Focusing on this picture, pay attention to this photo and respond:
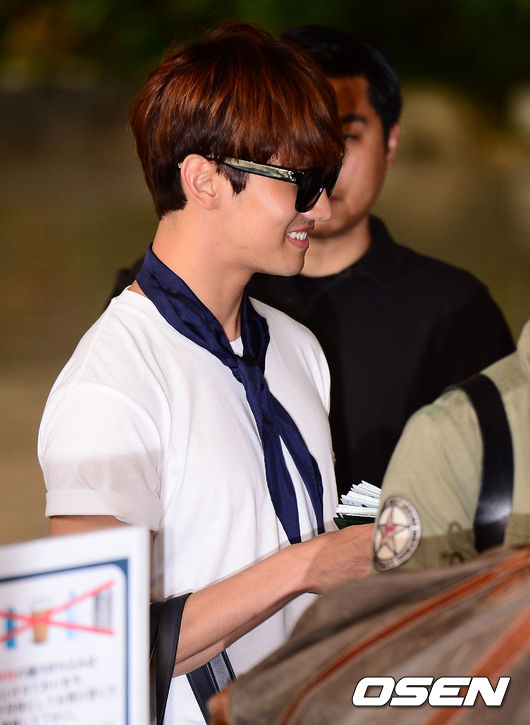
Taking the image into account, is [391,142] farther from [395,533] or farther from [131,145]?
[131,145]

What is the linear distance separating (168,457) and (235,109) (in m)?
0.45

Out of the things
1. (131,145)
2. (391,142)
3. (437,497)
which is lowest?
(437,497)

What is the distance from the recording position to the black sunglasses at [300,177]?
130 cm

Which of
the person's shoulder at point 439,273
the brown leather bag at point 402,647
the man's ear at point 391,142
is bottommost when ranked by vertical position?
the brown leather bag at point 402,647

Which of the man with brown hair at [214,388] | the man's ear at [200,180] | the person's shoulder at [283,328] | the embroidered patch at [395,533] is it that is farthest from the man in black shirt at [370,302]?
the embroidered patch at [395,533]

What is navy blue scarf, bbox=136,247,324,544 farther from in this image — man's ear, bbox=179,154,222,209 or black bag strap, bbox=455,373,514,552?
black bag strap, bbox=455,373,514,552

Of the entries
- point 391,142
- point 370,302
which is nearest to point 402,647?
point 370,302

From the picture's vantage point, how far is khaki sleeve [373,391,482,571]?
2.85 feet

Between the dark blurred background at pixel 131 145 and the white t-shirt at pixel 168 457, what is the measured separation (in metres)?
3.52

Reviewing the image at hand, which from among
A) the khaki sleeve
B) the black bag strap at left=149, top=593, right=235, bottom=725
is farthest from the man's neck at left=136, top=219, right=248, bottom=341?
the khaki sleeve

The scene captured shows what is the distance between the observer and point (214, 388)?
1.31 meters

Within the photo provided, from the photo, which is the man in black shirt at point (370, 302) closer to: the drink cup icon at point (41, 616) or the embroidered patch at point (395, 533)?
the embroidered patch at point (395, 533)

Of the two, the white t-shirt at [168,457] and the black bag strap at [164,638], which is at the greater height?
the white t-shirt at [168,457]

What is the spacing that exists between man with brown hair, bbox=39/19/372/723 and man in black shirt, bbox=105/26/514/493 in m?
0.65
